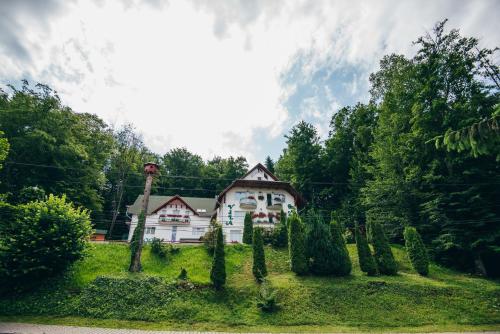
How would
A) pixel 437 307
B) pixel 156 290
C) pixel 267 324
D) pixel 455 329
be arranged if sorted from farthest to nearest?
pixel 156 290
pixel 437 307
pixel 267 324
pixel 455 329

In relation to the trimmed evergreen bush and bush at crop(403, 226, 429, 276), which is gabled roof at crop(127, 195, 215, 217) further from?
bush at crop(403, 226, 429, 276)

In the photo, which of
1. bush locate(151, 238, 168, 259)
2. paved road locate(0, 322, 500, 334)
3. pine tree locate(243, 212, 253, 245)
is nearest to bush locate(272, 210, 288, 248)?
pine tree locate(243, 212, 253, 245)

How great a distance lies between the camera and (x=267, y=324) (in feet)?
43.9

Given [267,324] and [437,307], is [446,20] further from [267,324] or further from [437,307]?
[267,324]

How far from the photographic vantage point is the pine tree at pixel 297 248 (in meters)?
18.5

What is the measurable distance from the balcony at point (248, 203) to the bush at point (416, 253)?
620 inches

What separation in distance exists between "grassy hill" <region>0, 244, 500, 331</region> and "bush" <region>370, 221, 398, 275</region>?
3.24 feet

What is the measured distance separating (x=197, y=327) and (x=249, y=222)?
582 inches

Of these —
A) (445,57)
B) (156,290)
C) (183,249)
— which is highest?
(445,57)

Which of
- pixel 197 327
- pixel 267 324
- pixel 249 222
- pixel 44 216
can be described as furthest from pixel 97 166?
pixel 267 324

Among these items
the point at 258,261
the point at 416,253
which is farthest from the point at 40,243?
the point at 416,253

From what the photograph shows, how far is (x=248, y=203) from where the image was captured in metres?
30.2

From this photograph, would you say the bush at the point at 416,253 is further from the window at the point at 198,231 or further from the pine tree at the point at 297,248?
the window at the point at 198,231

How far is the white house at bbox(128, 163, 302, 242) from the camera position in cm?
2998
